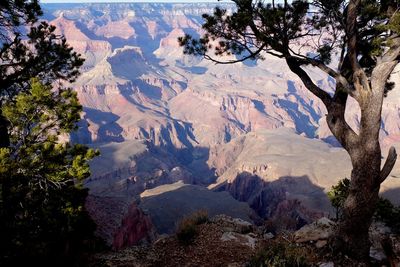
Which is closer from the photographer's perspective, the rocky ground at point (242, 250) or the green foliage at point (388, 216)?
the rocky ground at point (242, 250)

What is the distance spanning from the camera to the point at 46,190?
912 centimetres

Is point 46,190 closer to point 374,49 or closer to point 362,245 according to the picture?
point 362,245

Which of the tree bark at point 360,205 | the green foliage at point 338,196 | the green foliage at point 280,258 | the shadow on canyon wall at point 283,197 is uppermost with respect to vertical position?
the tree bark at point 360,205

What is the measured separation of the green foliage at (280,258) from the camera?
27.8ft

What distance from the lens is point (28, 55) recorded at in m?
12.8

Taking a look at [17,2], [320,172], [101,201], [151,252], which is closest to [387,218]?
[151,252]

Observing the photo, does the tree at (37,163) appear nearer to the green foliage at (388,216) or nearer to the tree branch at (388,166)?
the tree branch at (388,166)

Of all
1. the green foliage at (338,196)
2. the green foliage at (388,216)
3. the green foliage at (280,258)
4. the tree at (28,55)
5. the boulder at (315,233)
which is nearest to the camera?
the green foliage at (280,258)

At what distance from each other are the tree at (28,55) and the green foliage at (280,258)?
7.83 m

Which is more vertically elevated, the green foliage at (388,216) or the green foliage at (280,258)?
the green foliage at (280,258)

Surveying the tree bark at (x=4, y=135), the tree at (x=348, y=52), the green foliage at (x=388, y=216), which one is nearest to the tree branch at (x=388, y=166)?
the tree at (x=348, y=52)

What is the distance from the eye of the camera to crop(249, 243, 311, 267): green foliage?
8.48 metres

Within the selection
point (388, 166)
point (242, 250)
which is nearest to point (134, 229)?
point (242, 250)

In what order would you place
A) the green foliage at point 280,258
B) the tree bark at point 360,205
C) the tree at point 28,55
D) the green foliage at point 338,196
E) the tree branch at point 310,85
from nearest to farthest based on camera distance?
the green foliage at point 280,258
the tree bark at point 360,205
the tree branch at point 310,85
the tree at point 28,55
the green foliage at point 338,196
